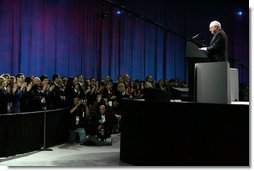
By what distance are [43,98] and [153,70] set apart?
5958 millimetres

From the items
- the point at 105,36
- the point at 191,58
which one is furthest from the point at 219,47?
the point at 105,36

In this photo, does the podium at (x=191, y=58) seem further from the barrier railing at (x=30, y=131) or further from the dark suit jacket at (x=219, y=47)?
the barrier railing at (x=30, y=131)

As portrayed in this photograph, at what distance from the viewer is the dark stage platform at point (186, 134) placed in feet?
16.5

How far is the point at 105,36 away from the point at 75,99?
4371mm

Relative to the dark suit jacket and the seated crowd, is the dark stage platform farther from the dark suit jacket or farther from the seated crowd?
the seated crowd

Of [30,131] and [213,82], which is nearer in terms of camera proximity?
[213,82]

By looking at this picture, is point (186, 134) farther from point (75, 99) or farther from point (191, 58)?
point (75, 99)

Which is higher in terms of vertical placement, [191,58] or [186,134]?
[191,58]

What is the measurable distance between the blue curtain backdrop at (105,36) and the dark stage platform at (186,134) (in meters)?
3.91

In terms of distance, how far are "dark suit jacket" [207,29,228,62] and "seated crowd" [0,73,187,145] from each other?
1.40 metres

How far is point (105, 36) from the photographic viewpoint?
12.2 metres

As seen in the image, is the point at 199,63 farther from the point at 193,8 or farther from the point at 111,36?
the point at 111,36

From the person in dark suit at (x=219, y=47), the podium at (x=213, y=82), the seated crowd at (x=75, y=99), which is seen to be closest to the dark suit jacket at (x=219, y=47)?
the person in dark suit at (x=219, y=47)

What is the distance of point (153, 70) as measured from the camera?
42.9 ft
